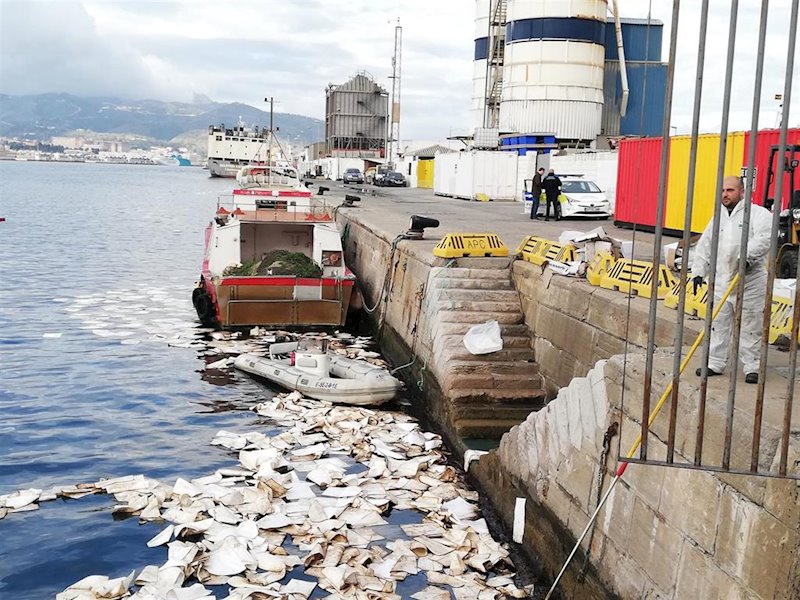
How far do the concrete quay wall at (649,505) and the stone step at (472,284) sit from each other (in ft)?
16.4

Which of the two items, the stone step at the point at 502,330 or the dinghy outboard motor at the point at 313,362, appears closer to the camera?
the stone step at the point at 502,330

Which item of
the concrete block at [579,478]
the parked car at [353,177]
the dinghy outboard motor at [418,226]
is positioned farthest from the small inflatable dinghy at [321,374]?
the parked car at [353,177]

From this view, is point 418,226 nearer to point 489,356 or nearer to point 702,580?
point 489,356

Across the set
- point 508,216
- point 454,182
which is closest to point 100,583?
point 508,216

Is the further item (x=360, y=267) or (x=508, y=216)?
(x=508, y=216)

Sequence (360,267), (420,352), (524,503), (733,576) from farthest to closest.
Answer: (360,267)
(420,352)
(524,503)
(733,576)

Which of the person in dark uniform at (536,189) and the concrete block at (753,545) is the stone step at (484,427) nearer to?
the concrete block at (753,545)

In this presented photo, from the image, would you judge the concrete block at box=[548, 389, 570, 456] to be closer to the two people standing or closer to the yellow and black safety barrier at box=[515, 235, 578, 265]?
the yellow and black safety barrier at box=[515, 235, 578, 265]

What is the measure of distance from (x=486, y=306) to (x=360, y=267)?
40.3 feet

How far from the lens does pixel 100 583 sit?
7.79 metres

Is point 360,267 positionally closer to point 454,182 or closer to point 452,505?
point 452,505

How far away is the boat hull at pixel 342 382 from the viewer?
45.5 feet

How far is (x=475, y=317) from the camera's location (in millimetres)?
12984

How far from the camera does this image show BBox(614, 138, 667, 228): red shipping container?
2327 cm
